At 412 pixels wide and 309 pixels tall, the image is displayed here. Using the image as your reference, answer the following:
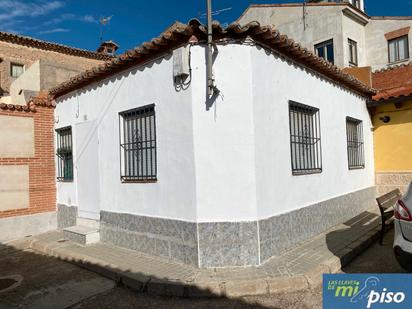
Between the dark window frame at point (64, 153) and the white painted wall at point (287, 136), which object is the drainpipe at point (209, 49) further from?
the dark window frame at point (64, 153)

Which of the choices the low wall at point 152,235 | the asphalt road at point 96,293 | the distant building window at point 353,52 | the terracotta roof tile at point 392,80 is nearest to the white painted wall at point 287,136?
the low wall at point 152,235

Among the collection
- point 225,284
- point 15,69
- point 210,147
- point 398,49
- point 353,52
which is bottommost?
point 225,284

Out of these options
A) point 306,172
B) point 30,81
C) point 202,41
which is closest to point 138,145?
point 202,41

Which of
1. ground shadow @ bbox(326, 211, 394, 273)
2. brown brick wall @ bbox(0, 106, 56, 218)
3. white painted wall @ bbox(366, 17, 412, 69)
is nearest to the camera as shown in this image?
ground shadow @ bbox(326, 211, 394, 273)

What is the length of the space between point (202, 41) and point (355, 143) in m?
6.13

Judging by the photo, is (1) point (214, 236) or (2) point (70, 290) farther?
(1) point (214, 236)

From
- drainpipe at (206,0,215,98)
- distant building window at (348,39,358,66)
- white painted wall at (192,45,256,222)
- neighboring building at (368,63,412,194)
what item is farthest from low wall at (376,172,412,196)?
distant building window at (348,39,358,66)

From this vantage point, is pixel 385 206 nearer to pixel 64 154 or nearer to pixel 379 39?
pixel 64 154

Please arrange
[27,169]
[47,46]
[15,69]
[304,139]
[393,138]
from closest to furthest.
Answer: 1. [304,139]
2. [27,169]
3. [393,138]
4. [47,46]
5. [15,69]

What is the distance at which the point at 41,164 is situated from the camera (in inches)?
328

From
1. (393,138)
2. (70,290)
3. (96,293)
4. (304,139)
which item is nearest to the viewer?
(96,293)

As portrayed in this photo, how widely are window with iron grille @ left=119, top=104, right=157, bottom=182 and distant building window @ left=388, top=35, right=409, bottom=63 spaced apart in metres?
18.0

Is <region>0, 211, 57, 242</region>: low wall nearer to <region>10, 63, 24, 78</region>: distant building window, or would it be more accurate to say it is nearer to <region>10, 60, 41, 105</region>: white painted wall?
<region>10, 60, 41, 105</region>: white painted wall

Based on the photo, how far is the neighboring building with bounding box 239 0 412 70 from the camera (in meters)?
17.4
